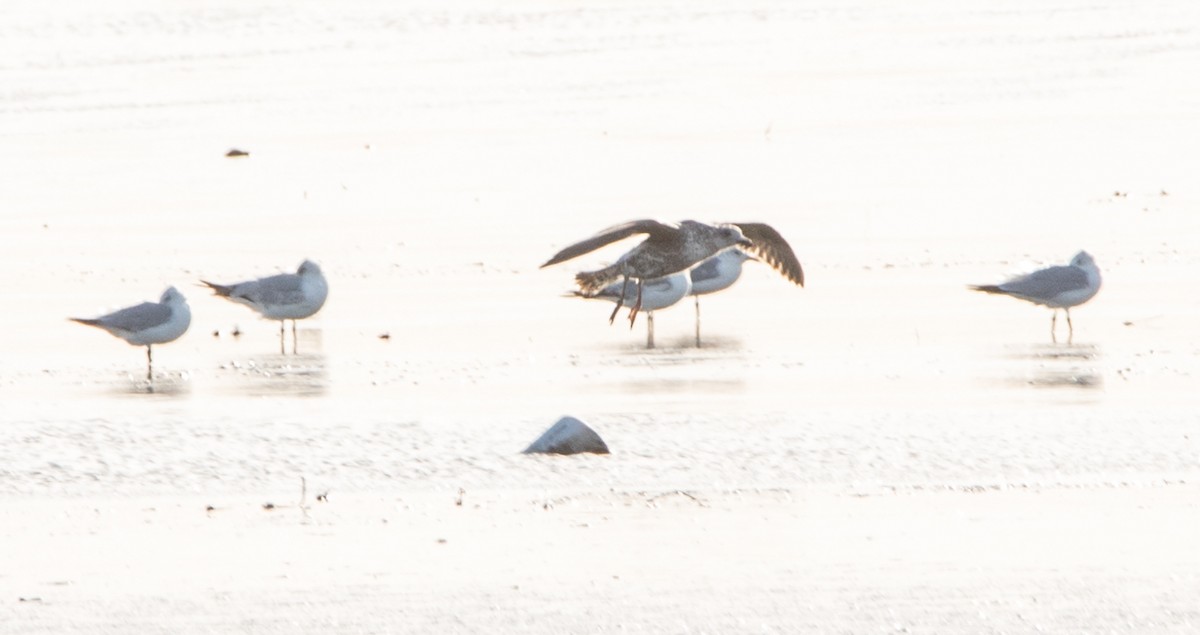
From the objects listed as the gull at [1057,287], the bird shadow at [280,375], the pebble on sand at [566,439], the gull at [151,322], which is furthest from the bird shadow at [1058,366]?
the gull at [151,322]

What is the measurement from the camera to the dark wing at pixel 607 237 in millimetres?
10547

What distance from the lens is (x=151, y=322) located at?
12539 mm

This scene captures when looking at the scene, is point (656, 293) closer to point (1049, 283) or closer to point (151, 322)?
point (1049, 283)

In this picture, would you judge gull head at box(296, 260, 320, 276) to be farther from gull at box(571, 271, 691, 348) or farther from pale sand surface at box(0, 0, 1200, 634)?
gull at box(571, 271, 691, 348)

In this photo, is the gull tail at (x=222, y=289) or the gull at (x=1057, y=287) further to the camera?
the gull tail at (x=222, y=289)

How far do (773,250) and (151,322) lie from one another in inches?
136

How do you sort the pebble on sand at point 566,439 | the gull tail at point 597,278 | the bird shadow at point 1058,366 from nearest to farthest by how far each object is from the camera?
1. the pebble on sand at point 566,439
2. the bird shadow at point 1058,366
3. the gull tail at point 597,278

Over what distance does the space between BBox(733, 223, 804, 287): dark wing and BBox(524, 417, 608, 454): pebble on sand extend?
3.52 m

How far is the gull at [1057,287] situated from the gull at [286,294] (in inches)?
155

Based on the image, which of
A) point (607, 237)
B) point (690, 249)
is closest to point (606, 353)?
point (690, 249)

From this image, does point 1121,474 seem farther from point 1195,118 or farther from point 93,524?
point 1195,118

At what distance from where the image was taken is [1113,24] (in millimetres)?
29453

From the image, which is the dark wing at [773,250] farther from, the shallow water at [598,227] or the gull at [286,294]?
the gull at [286,294]

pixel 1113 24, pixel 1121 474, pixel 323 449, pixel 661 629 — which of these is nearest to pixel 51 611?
pixel 661 629
